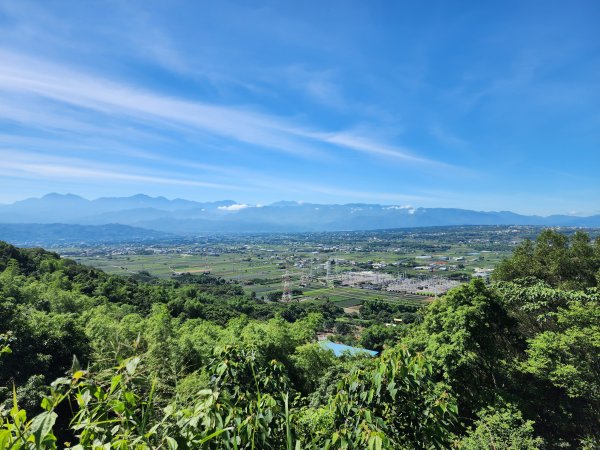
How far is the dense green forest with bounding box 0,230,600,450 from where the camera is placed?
4.75 ft

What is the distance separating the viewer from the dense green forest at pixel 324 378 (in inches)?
57.1

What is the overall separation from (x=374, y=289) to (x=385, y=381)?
57.0 metres

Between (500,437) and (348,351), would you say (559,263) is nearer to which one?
(348,351)

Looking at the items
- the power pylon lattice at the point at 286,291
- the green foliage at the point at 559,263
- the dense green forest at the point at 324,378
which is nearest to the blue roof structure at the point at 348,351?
the dense green forest at the point at 324,378

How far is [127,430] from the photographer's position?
1.35 metres

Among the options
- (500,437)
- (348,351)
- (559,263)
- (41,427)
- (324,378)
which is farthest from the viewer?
(348,351)

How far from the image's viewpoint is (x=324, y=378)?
11109 millimetres

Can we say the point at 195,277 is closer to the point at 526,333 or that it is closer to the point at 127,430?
the point at 526,333

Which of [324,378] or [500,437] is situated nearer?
[500,437]

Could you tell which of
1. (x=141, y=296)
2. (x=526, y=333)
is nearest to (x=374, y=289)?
(x=141, y=296)

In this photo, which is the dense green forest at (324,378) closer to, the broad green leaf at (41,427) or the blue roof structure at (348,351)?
the broad green leaf at (41,427)

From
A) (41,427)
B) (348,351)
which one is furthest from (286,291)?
(41,427)

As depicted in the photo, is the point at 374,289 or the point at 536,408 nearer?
the point at 536,408

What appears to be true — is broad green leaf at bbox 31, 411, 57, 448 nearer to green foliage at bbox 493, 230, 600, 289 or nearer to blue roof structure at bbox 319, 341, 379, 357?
blue roof structure at bbox 319, 341, 379, 357
